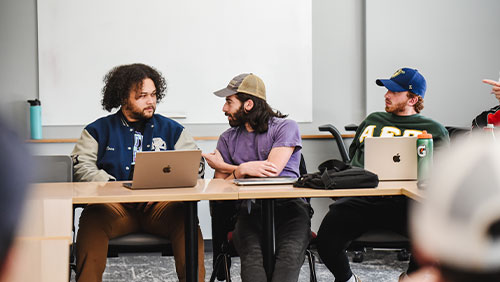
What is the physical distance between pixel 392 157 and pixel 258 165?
Result: 595 millimetres

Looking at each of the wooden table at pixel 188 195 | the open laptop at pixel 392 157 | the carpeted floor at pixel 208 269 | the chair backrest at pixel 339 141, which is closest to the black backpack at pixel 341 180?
the wooden table at pixel 188 195

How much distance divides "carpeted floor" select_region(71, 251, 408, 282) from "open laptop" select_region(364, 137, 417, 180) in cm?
126

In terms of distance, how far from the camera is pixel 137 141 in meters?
2.89

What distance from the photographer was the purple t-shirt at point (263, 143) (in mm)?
2820

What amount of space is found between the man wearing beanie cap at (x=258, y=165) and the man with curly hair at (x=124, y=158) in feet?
0.65

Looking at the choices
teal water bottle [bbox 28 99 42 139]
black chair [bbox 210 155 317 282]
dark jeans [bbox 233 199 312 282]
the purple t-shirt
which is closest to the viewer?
dark jeans [bbox 233 199 312 282]

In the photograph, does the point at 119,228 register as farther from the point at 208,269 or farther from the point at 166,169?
the point at 208,269

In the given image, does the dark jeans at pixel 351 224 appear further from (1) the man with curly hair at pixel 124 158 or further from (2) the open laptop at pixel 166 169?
(2) the open laptop at pixel 166 169

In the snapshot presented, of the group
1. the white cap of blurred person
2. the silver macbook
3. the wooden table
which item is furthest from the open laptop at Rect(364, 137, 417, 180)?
the white cap of blurred person

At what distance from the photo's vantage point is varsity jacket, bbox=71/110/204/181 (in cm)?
282

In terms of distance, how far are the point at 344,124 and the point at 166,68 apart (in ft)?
4.73

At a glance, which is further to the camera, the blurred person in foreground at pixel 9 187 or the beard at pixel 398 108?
the beard at pixel 398 108

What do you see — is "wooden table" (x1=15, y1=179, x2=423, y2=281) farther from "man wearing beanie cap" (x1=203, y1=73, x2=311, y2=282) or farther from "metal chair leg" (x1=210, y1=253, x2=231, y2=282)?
"metal chair leg" (x1=210, y1=253, x2=231, y2=282)

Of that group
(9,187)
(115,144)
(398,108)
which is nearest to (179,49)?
(115,144)
